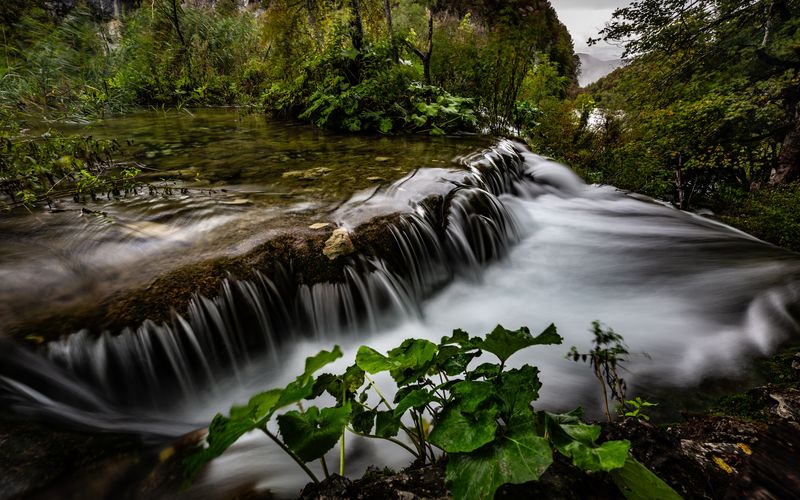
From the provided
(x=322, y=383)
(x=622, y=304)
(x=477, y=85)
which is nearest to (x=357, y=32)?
(x=477, y=85)

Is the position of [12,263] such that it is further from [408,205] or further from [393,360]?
[408,205]

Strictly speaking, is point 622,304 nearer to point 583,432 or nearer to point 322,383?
point 583,432

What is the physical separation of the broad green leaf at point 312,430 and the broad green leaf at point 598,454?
0.64 metres

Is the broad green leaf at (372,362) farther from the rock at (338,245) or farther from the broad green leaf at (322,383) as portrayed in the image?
the rock at (338,245)

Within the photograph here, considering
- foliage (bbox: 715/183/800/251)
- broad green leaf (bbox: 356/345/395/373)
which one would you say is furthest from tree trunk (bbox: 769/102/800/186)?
broad green leaf (bbox: 356/345/395/373)

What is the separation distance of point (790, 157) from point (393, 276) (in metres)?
6.78

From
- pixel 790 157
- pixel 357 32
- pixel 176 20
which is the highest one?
pixel 357 32

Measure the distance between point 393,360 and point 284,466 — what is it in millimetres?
1072

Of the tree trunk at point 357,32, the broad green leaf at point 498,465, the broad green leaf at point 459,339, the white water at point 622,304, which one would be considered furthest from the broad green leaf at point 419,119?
the broad green leaf at point 498,465

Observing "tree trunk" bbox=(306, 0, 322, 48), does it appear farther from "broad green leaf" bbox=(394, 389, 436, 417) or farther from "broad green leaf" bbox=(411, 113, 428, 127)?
"broad green leaf" bbox=(394, 389, 436, 417)

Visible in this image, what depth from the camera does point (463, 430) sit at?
3.29 feet

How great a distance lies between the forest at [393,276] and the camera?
3.84 ft

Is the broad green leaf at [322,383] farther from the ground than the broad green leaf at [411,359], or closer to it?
closer to it

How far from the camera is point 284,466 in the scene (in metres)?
1.86
